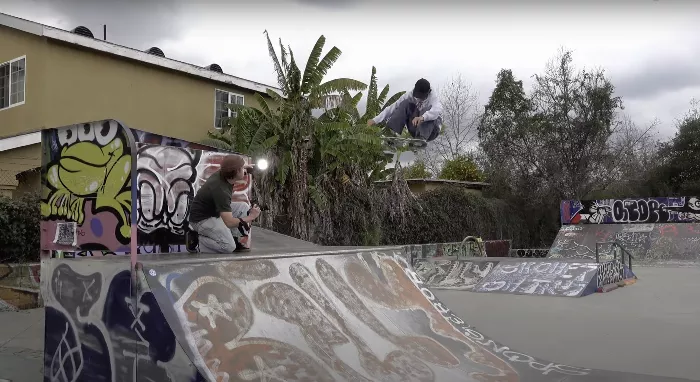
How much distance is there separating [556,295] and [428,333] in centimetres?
595

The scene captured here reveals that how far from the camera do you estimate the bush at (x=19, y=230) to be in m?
8.16

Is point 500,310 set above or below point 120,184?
below

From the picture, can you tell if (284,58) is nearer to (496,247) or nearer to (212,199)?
(212,199)

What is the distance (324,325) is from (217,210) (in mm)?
1585

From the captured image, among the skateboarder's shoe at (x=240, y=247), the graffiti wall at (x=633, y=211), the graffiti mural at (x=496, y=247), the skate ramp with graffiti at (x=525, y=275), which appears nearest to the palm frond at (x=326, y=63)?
the skate ramp with graffiti at (x=525, y=275)

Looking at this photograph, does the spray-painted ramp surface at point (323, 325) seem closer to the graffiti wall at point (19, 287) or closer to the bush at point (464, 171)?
the graffiti wall at point (19, 287)

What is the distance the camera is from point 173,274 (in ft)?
12.0

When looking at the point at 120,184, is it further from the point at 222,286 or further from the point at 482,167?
the point at 482,167

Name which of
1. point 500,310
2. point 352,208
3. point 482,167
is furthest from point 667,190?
point 500,310

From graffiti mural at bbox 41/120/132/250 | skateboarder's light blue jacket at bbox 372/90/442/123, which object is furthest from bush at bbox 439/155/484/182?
graffiti mural at bbox 41/120/132/250

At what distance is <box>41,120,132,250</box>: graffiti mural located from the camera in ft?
13.8

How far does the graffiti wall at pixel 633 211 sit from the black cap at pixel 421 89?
16.7 metres

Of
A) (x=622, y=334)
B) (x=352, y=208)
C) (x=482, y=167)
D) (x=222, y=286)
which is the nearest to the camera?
(x=222, y=286)

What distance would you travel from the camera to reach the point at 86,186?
4438 mm
